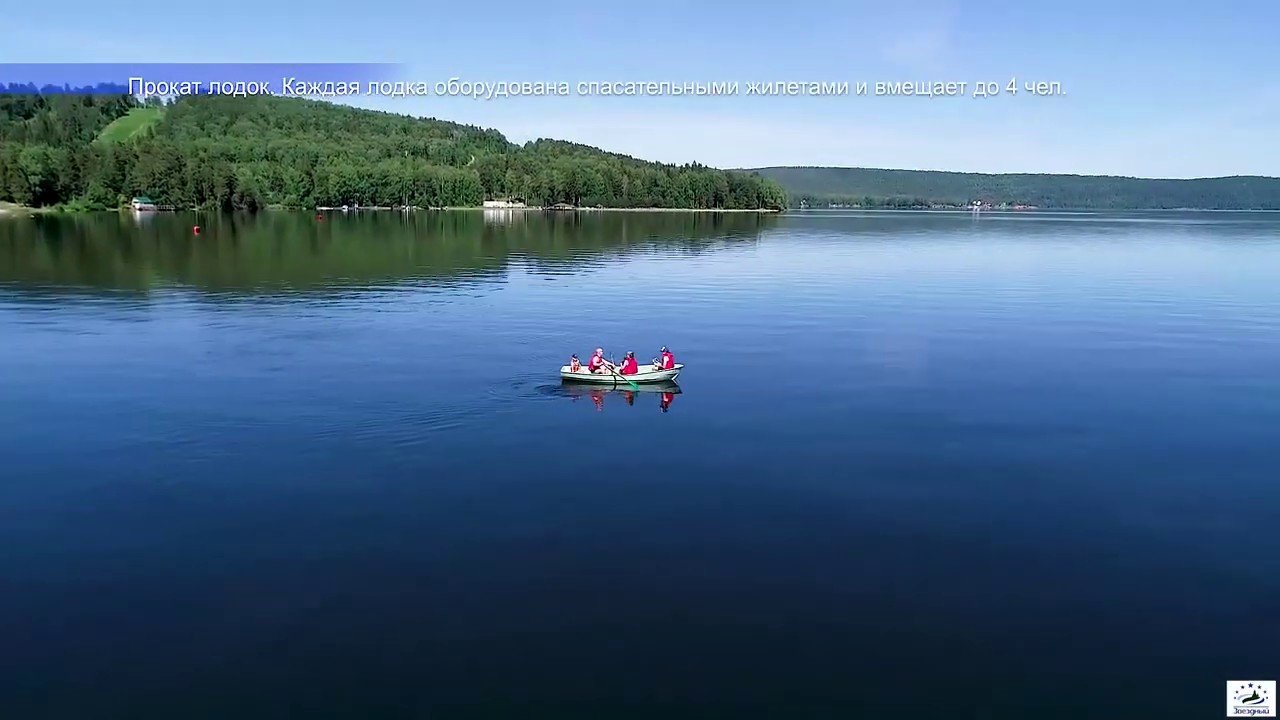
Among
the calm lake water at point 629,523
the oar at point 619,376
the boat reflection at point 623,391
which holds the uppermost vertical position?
the oar at point 619,376

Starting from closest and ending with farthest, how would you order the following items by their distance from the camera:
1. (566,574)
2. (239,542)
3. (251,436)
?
(566,574), (239,542), (251,436)

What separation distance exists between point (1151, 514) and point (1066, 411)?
1543cm

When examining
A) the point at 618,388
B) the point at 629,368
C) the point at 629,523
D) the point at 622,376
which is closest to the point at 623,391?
the point at 618,388

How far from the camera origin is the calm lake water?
23719 mm

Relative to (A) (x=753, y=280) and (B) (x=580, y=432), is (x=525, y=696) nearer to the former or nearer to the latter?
(B) (x=580, y=432)

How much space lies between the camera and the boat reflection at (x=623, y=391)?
2055 inches

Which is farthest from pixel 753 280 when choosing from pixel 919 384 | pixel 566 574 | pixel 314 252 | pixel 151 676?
pixel 151 676

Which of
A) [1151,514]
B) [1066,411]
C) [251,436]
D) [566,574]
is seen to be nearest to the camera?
[566,574]

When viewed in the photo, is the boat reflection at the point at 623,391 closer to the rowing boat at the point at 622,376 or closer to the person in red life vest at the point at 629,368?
the rowing boat at the point at 622,376

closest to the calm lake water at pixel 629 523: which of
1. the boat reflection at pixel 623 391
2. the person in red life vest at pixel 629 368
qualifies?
the boat reflection at pixel 623 391

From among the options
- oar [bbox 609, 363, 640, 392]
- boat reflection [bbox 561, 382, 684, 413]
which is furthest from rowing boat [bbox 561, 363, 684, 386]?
boat reflection [bbox 561, 382, 684, 413]

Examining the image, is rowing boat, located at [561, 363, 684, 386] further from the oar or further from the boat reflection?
the boat reflection

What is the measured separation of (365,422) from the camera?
45562mm

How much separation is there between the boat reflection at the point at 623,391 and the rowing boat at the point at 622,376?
334mm
